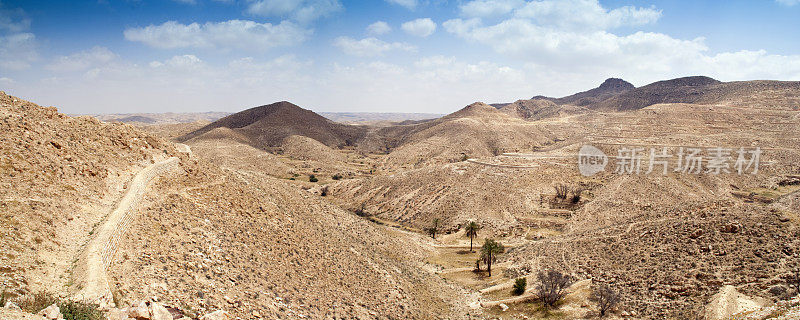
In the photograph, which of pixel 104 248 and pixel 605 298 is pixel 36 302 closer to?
pixel 104 248

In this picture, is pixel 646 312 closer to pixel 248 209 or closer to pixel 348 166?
pixel 248 209

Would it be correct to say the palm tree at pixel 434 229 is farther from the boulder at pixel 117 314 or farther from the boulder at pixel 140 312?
the boulder at pixel 117 314

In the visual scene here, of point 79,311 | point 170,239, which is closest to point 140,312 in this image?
point 79,311

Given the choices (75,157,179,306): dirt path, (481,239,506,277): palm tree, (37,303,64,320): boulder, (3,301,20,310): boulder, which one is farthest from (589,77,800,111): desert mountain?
(3,301,20,310): boulder

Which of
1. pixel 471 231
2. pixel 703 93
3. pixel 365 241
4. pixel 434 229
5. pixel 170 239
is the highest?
pixel 703 93

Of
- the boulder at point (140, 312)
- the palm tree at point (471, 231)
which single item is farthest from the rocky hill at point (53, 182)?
the palm tree at point (471, 231)

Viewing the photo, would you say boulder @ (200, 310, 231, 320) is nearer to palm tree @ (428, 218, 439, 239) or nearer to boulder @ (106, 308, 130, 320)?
boulder @ (106, 308, 130, 320)
